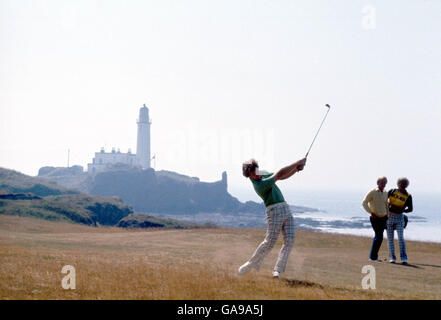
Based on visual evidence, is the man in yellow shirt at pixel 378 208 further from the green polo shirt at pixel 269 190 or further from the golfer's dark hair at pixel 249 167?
the golfer's dark hair at pixel 249 167

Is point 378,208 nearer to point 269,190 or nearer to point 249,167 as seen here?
point 269,190

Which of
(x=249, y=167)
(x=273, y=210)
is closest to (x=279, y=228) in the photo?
(x=273, y=210)

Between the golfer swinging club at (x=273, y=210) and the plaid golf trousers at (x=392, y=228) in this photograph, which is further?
the plaid golf trousers at (x=392, y=228)

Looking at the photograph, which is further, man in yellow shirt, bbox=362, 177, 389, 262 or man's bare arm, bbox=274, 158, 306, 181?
man in yellow shirt, bbox=362, 177, 389, 262

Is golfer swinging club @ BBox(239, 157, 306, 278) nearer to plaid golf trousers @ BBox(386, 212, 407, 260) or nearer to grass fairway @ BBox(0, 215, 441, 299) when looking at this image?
grass fairway @ BBox(0, 215, 441, 299)

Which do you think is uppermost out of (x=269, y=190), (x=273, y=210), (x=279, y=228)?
(x=269, y=190)

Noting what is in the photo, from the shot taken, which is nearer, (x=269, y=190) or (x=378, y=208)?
(x=269, y=190)

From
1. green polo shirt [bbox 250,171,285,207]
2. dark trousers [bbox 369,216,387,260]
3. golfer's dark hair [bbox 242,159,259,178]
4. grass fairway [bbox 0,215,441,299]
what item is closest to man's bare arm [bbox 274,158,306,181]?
green polo shirt [bbox 250,171,285,207]

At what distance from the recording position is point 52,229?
1143 inches

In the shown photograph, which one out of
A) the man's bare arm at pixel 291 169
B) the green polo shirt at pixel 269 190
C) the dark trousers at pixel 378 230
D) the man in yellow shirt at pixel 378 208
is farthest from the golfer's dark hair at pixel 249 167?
the dark trousers at pixel 378 230

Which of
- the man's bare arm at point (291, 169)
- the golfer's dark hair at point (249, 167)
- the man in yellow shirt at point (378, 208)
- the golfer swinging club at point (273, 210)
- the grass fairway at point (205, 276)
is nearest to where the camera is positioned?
the grass fairway at point (205, 276)
